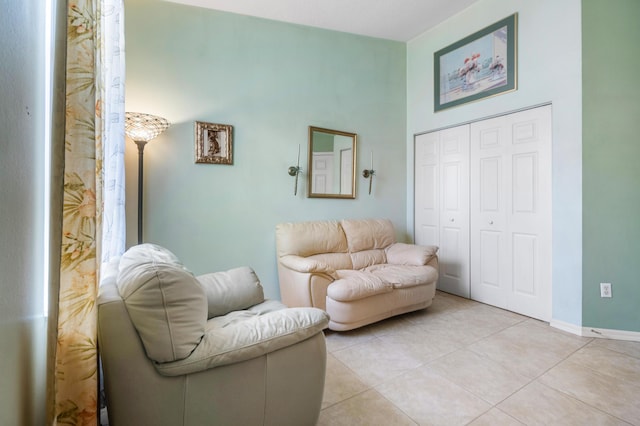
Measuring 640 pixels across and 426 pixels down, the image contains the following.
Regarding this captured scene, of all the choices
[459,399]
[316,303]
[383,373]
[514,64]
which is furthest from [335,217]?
[514,64]

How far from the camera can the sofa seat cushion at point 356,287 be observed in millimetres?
2318

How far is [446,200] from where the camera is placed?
11.7 feet

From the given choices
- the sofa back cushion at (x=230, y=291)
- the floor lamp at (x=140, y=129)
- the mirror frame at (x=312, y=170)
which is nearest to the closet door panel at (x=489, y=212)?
the mirror frame at (x=312, y=170)

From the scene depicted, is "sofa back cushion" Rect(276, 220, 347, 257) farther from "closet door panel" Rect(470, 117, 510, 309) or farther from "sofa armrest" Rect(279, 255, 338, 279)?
"closet door panel" Rect(470, 117, 510, 309)

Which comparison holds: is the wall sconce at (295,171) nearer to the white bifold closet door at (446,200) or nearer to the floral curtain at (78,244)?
the white bifold closet door at (446,200)

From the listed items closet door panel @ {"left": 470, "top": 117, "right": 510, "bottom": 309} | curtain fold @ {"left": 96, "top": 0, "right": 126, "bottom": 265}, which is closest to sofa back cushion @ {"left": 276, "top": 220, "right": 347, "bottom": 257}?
curtain fold @ {"left": 96, "top": 0, "right": 126, "bottom": 265}

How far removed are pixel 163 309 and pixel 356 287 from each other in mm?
1604

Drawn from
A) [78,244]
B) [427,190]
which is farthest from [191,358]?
[427,190]

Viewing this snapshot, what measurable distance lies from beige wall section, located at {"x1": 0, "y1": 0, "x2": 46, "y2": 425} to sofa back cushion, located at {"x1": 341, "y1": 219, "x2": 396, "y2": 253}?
2.63m

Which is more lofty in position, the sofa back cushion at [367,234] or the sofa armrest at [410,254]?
the sofa back cushion at [367,234]

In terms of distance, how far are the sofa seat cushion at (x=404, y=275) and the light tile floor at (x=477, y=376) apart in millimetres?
392

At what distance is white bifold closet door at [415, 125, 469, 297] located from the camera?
11.1 ft

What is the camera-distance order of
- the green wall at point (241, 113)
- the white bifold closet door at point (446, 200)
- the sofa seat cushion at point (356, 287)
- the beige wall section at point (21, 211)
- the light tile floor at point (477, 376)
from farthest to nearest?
the white bifold closet door at point (446, 200)
the green wall at point (241, 113)
the sofa seat cushion at point (356, 287)
the light tile floor at point (477, 376)
the beige wall section at point (21, 211)

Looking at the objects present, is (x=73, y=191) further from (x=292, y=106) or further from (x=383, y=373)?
(x=292, y=106)
